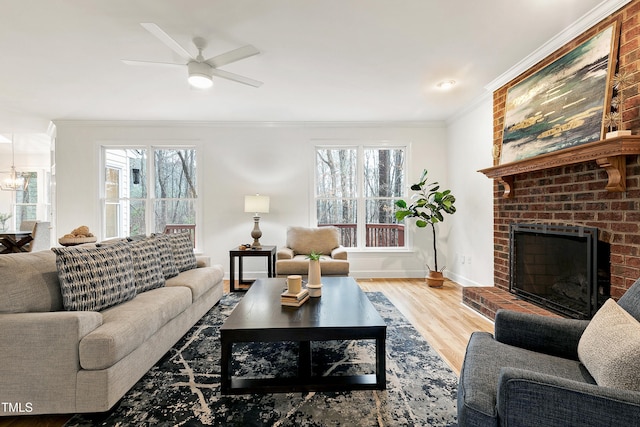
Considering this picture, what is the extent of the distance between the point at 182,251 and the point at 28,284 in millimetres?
1547

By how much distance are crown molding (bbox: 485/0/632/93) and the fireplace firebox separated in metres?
1.56

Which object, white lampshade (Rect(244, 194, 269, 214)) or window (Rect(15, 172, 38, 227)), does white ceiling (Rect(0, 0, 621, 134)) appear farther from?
window (Rect(15, 172, 38, 227))

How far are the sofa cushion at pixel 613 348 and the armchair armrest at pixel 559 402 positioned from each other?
0.10 metres

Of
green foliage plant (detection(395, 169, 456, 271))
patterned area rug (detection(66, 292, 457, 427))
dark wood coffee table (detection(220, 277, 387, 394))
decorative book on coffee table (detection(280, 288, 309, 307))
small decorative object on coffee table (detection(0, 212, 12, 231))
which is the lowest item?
patterned area rug (detection(66, 292, 457, 427))

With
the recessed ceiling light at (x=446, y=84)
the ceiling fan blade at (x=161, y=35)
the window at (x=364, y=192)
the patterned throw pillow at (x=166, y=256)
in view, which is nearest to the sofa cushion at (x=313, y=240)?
the window at (x=364, y=192)

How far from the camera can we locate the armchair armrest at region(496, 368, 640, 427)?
940mm

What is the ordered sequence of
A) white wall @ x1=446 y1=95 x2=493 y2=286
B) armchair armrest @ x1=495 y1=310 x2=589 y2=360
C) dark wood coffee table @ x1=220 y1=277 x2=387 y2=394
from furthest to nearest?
white wall @ x1=446 y1=95 x2=493 y2=286 → dark wood coffee table @ x1=220 y1=277 x2=387 y2=394 → armchair armrest @ x1=495 y1=310 x2=589 y2=360

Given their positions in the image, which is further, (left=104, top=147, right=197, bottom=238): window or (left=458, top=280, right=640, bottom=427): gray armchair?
(left=104, top=147, right=197, bottom=238): window

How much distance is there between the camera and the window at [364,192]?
5.21 m

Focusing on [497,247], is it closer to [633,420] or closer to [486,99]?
[486,99]

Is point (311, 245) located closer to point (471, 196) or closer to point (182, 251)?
point (182, 251)

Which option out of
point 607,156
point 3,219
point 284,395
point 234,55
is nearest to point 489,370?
point 284,395

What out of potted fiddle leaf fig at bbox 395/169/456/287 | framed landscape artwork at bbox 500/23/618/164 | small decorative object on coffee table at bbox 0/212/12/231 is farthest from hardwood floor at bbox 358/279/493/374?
small decorative object on coffee table at bbox 0/212/12/231

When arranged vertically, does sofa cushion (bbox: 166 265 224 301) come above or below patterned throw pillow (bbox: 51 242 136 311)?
below
